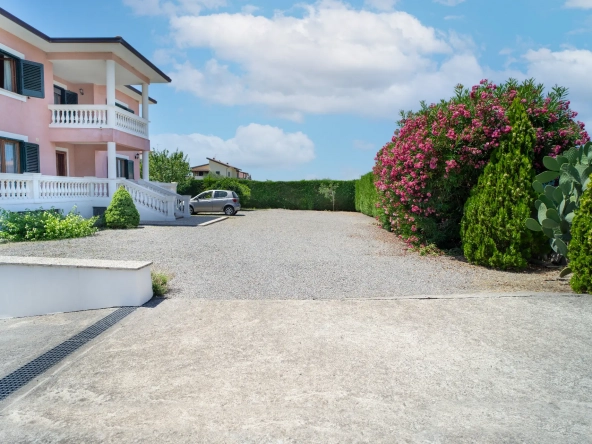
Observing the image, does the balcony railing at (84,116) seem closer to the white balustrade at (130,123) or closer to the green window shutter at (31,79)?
the white balustrade at (130,123)

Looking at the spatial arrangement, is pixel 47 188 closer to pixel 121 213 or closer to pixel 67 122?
pixel 121 213

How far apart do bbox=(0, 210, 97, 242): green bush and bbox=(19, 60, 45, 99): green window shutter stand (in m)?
5.47

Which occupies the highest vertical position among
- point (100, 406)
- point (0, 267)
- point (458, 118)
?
point (458, 118)

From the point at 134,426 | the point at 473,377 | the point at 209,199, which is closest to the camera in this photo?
the point at 134,426

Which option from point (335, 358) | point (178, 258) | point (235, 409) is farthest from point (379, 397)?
point (178, 258)

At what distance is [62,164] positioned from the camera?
66.7 ft

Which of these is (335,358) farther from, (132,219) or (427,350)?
(132,219)

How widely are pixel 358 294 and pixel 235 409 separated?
3.83 m

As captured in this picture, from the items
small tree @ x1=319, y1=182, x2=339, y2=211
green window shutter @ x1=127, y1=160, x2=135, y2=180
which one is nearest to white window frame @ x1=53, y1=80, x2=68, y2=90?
green window shutter @ x1=127, y1=160, x2=135, y2=180

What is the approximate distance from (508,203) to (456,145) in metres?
1.91

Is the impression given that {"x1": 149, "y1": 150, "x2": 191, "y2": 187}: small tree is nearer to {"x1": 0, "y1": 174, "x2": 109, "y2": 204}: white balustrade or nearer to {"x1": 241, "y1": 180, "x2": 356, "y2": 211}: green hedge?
{"x1": 241, "y1": 180, "x2": 356, "y2": 211}: green hedge

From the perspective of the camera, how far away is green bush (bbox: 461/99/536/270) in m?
8.76

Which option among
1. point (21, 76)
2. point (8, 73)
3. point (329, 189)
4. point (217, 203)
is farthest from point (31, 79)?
point (329, 189)

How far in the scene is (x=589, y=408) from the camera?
336cm
